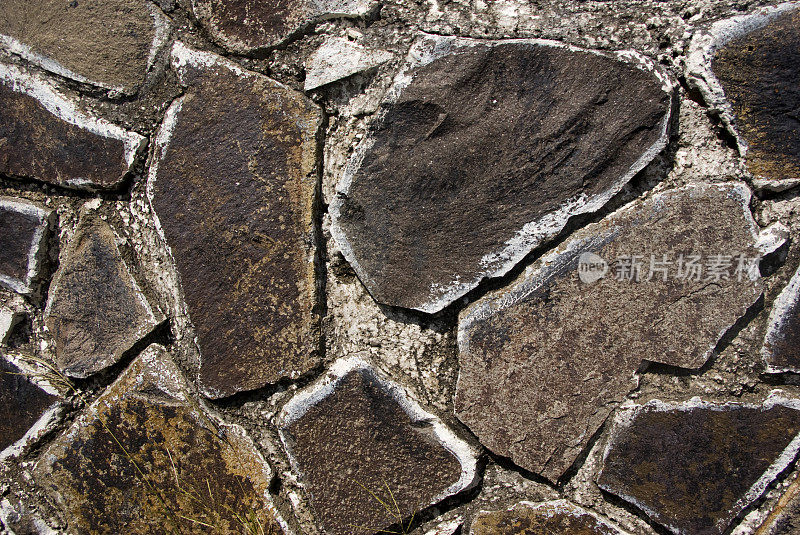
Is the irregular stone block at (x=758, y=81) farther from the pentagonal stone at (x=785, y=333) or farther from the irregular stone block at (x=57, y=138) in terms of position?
the irregular stone block at (x=57, y=138)

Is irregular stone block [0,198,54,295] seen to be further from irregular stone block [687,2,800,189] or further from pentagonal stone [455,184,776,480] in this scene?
irregular stone block [687,2,800,189]

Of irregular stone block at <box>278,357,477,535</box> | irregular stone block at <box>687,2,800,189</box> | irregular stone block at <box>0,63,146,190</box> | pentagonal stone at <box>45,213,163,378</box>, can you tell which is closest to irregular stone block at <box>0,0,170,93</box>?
irregular stone block at <box>0,63,146,190</box>

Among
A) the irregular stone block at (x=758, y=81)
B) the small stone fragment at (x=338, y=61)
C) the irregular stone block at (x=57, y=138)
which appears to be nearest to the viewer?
the irregular stone block at (x=758, y=81)

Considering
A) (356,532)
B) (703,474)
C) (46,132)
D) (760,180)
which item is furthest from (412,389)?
(46,132)

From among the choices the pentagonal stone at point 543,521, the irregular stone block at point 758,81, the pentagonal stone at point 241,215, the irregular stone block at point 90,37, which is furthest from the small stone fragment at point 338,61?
the pentagonal stone at point 543,521

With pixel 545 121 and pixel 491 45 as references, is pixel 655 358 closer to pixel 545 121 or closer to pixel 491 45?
pixel 545 121

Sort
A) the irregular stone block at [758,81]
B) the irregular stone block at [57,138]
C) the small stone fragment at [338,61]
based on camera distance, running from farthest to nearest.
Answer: the irregular stone block at [57,138], the small stone fragment at [338,61], the irregular stone block at [758,81]
